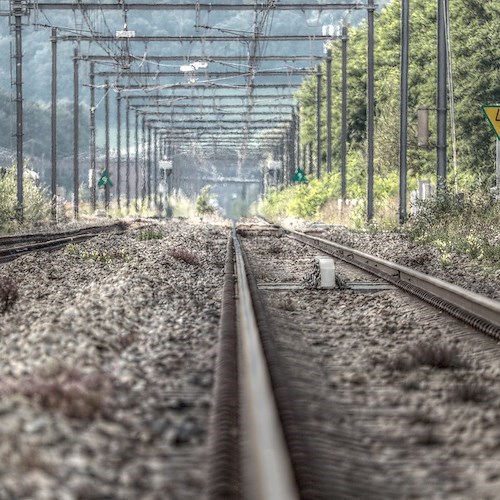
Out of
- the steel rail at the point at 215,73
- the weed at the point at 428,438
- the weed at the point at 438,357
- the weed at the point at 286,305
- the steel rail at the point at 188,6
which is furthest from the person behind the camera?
the steel rail at the point at 215,73

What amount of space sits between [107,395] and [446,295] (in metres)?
6.81

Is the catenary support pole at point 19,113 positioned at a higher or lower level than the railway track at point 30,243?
higher

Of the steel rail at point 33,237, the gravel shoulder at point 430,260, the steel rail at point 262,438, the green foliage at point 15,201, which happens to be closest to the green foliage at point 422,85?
the gravel shoulder at point 430,260

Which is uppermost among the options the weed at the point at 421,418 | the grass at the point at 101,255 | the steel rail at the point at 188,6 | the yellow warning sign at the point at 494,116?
the steel rail at the point at 188,6

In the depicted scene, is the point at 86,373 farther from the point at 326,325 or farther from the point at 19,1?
the point at 19,1

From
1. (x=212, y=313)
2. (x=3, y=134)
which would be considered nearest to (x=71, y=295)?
(x=212, y=313)

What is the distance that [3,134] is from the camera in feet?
502

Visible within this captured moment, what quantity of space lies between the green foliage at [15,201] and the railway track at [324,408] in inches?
1000

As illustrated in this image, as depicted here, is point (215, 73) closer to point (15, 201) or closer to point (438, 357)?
point (15, 201)

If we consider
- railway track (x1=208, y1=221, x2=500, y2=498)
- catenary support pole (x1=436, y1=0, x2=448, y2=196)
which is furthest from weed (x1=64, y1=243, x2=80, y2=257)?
railway track (x1=208, y1=221, x2=500, y2=498)

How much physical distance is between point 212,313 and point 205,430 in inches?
207

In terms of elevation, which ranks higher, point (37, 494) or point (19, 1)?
point (19, 1)

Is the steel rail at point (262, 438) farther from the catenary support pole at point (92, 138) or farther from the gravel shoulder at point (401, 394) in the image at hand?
the catenary support pole at point (92, 138)

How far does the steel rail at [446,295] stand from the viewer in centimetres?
990
